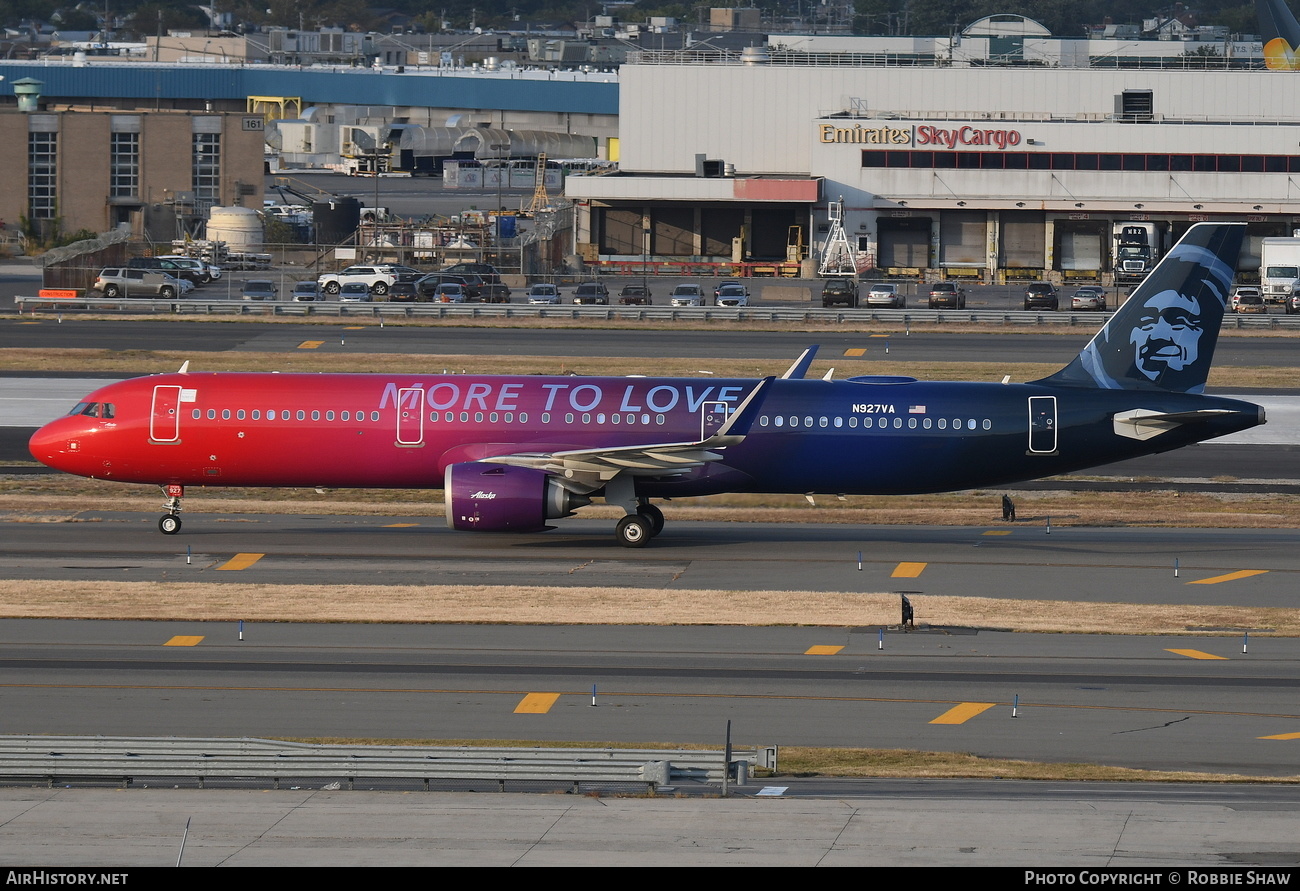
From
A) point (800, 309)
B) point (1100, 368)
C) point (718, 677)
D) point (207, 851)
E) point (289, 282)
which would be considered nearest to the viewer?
point (207, 851)

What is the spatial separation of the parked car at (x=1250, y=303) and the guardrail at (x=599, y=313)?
5307 mm

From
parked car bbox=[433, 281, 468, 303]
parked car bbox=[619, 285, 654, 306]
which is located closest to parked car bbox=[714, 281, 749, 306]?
parked car bbox=[619, 285, 654, 306]

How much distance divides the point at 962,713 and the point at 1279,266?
8572 centimetres

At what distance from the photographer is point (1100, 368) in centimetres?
4462

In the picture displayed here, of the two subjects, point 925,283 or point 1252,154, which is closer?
point 925,283

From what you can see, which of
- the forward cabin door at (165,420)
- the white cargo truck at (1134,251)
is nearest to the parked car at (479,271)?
the white cargo truck at (1134,251)

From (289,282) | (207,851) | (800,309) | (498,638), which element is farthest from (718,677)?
(289,282)

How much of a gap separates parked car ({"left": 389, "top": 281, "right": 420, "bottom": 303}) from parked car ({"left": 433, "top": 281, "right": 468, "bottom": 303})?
1264mm

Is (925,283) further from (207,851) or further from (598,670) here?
(207,851)

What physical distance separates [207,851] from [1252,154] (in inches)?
4502

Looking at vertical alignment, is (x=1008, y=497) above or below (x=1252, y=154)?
below

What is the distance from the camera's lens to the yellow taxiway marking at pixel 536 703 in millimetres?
29328

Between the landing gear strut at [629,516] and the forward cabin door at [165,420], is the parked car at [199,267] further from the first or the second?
the landing gear strut at [629,516]

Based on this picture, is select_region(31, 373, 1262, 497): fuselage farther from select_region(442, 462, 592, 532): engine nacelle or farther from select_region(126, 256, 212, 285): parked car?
select_region(126, 256, 212, 285): parked car
